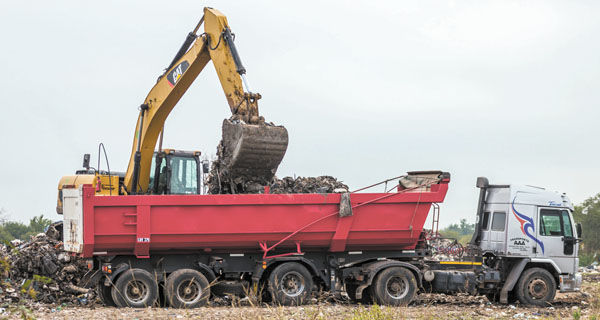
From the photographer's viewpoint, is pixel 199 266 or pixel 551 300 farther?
pixel 551 300

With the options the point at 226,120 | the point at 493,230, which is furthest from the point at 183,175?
the point at 493,230

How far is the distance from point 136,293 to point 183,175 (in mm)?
3276

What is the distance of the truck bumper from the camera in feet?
42.7

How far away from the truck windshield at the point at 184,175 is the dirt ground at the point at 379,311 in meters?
3.11

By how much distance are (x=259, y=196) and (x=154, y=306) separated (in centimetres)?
246

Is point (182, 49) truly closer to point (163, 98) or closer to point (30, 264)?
point (163, 98)

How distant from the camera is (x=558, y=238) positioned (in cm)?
1315

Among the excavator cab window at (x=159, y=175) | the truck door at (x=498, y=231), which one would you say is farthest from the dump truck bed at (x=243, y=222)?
the excavator cab window at (x=159, y=175)

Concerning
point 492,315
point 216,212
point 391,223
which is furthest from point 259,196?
point 492,315

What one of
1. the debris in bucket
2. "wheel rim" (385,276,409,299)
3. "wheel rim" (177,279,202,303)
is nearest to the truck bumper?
"wheel rim" (385,276,409,299)

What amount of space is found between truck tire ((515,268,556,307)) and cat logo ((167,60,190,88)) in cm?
770

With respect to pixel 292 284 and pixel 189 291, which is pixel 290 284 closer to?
pixel 292 284

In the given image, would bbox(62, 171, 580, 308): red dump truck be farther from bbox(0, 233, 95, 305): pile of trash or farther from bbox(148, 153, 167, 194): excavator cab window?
bbox(148, 153, 167, 194): excavator cab window

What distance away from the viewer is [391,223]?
463 inches
